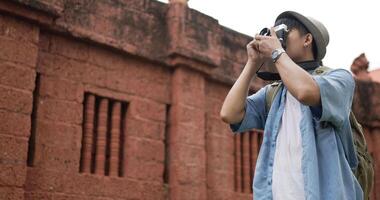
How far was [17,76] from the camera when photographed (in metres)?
5.11

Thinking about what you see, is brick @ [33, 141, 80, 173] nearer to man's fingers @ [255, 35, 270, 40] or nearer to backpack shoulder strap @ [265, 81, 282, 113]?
backpack shoulder strap @ [265, 81, 282, 113]

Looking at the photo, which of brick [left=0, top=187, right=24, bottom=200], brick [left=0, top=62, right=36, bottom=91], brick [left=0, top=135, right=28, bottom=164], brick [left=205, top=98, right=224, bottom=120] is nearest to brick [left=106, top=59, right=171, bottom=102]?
brick [left=205, top=98, right=224, bottom=120]

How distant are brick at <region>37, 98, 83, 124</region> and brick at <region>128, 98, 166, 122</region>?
2.09 ft

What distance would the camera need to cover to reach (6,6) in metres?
5.12

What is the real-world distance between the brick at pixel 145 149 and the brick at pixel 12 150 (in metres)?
1.26

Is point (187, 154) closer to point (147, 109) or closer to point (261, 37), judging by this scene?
point (147, 109)

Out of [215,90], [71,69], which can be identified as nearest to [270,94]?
[71,69]

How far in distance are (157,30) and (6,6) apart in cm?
188

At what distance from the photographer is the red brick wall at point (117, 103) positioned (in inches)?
203

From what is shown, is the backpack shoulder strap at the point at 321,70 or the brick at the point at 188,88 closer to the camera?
the backpack shoulder strap at the point at 321,70

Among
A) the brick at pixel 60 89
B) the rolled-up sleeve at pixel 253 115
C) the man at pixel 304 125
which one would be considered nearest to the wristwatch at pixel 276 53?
the man at pixel 304 125

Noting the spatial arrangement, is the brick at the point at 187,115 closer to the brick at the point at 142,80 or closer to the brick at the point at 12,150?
the brick at the point at 142,80

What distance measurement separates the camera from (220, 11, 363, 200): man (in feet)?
7.39

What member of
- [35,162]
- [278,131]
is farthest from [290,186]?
[35,162]
